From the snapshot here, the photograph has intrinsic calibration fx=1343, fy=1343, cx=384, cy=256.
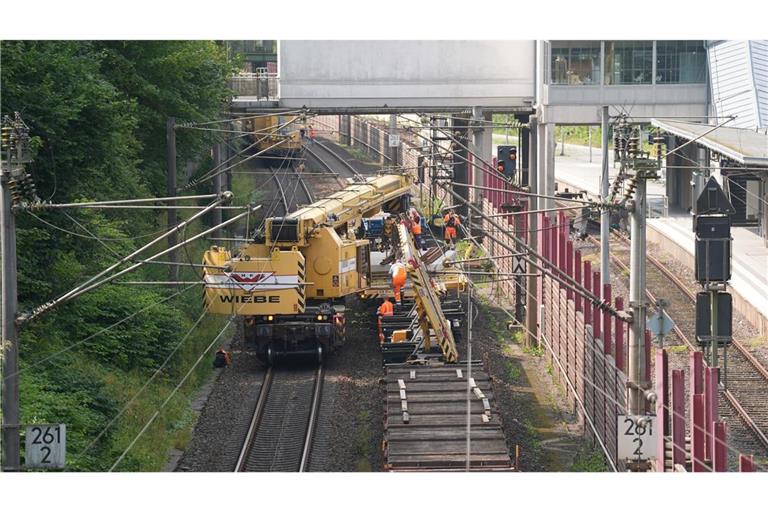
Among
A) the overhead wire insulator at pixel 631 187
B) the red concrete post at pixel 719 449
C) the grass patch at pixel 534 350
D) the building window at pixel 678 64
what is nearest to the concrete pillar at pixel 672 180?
the building window at pixel 678 64

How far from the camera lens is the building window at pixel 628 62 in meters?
48.2

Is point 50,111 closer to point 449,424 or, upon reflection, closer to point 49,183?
point 49,183

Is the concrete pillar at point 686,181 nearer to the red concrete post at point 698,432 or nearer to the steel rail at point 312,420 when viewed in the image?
the steel rail at point 312,420

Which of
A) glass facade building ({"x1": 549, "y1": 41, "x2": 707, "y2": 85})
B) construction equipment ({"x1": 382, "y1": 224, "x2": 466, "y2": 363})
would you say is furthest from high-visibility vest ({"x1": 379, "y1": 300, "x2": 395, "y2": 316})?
glass facade building ({"x1": 549, "y1": 41, "x2": 707, "y2": 85})

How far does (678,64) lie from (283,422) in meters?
26.2

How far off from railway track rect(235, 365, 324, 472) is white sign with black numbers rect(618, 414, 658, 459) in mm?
7944

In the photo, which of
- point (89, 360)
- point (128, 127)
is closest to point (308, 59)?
point (128, 127)

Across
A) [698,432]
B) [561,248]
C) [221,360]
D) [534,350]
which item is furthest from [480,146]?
[698,432]

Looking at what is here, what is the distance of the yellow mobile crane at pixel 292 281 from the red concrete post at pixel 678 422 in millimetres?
11841

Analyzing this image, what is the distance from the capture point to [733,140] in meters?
41.8

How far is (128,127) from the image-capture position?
35.7 metres

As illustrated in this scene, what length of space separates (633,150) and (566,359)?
10934 mm

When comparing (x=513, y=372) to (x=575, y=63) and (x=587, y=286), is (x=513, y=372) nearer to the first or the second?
(x=587, y=286)

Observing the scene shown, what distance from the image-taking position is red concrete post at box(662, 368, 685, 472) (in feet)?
63.3
